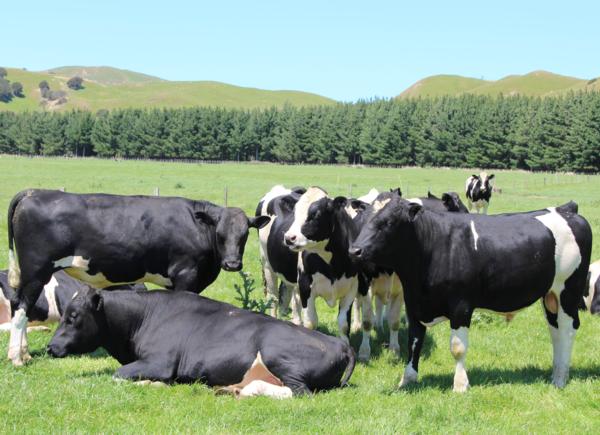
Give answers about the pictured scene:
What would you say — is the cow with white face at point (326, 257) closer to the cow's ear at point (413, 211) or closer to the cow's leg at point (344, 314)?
the cow's leg at point (344, 314)

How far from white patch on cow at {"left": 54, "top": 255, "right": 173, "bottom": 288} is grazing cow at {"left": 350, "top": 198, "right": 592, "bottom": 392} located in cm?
317

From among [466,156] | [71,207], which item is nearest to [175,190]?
[71,207]

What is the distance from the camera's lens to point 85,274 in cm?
950

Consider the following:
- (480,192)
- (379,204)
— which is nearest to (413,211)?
(379,204)

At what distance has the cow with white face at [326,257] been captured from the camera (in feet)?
31.3

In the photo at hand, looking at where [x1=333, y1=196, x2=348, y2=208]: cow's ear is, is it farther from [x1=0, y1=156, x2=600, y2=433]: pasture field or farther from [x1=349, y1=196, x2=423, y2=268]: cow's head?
[x1=0, y1=156, x2=600, y2=433]: pasture field

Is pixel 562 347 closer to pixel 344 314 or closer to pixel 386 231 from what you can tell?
pixel 386 231

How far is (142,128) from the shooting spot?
433 feet

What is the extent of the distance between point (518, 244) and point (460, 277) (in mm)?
822

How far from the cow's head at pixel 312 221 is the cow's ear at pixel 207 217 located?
1.00m

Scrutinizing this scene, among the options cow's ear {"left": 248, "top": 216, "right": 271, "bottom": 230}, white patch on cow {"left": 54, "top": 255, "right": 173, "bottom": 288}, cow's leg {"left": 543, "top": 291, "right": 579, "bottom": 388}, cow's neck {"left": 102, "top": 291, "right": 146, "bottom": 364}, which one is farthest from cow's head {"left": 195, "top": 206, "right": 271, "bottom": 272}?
cow's leg {"left": 543, "top": 291, "right": 579, "bottom": 388}

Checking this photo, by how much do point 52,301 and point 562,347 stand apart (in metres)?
7.28

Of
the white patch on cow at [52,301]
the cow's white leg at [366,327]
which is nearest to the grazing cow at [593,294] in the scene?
the cow's white leg at [366,327]

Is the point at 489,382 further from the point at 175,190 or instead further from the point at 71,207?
the point at 175,190
